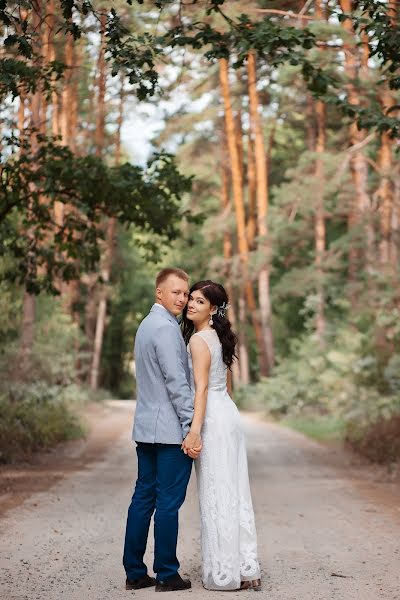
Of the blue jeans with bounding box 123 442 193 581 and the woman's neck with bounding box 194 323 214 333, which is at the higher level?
the woman's neck with bounding box 194 323 214 333

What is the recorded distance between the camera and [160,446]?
672 cm

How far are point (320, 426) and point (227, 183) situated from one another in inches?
878

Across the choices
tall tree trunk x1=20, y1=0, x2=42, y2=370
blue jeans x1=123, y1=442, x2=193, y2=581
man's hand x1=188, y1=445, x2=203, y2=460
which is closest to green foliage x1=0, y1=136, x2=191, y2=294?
tall tree trunk x1=20, y1=0, x2=42, y2=370

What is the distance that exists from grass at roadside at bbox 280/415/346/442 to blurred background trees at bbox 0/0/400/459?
0.16 metres

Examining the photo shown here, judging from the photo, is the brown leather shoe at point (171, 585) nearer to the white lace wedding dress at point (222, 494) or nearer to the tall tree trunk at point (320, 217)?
the white lace wedding dress at point (222, 494)

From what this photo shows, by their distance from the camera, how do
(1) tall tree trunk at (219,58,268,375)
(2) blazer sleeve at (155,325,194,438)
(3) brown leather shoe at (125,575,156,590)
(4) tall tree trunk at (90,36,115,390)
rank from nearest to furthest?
(2) blazer sleeve at (155,325,194,438)
(3) brown leather shoe at (125,575,156,590)
(4) tall tree trunk at (90,36,115,390)
(1) tall tree trunk at (219,58,268,375)

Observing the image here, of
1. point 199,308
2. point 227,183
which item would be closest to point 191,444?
point 199,308

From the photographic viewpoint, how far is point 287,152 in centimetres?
4516

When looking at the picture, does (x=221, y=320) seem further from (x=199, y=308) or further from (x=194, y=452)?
(x=194, y=452)

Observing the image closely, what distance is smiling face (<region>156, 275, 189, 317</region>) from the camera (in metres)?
6.91

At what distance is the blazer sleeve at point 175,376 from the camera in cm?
662

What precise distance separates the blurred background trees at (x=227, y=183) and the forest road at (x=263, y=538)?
12.3 ft

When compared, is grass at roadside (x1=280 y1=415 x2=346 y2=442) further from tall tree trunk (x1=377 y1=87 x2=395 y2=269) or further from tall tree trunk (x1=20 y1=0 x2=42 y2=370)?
tall tree trunk (x1=20 y1=0 x2=42 y2=370)

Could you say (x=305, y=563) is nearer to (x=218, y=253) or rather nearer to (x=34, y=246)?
(x=34, y=246)
